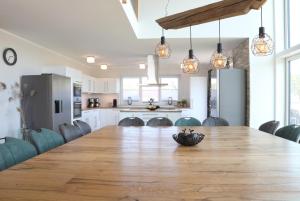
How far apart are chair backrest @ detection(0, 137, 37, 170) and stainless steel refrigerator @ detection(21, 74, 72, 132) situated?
289cm

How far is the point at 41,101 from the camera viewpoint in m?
4.64

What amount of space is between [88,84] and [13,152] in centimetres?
595

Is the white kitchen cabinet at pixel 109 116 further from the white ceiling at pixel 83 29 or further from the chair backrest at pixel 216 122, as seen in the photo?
the chair backrest at pixel 216 122

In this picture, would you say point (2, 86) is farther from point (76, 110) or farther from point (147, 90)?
point (147, 90)

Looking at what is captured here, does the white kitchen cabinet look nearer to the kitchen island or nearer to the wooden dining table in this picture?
the kitchen island

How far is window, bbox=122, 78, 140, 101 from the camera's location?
8703 mm

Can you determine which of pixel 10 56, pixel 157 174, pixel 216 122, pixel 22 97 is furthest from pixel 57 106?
pixel 157 174

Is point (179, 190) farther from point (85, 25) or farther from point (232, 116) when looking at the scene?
point (232, 116)

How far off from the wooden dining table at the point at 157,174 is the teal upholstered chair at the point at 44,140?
223 millimetres

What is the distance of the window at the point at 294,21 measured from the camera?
13.4ft

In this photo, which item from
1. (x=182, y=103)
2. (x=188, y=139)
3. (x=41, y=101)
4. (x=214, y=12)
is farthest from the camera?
(x=182, y=103)

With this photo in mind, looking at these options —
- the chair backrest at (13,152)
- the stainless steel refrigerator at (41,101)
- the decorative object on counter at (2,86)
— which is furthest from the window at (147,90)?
the chair backrest at (13,152)

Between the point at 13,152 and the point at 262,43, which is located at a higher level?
the point at 262,43

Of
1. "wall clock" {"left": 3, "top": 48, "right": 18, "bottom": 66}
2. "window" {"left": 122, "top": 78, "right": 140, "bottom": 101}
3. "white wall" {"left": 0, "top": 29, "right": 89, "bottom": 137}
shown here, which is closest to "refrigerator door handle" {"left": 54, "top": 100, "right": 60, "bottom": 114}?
"white wall" {"left": 0, "top": 29, "right": 89, "bottom": 137}
